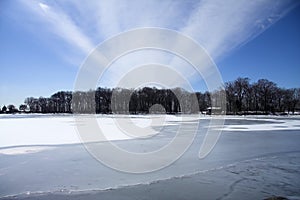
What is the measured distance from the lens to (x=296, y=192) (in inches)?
182

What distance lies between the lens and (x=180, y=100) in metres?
81.9

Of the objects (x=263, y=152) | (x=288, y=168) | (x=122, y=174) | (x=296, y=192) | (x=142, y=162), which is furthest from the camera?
(x=263, y=152)

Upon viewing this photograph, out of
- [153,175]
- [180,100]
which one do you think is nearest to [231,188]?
[153,175]

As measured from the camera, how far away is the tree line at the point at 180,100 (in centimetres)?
6594

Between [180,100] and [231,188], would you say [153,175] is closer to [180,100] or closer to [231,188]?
[231,188]

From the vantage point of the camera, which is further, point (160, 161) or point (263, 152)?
point (263, 152)

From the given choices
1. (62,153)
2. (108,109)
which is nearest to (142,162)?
(62,153)

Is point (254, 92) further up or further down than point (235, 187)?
further up

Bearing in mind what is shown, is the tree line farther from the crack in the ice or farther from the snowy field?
the crack in the ice

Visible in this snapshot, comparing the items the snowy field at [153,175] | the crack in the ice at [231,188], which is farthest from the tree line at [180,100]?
the crack in the ice at [231,188]

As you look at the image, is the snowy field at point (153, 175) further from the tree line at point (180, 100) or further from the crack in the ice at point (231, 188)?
the tree line at point (180, 100)

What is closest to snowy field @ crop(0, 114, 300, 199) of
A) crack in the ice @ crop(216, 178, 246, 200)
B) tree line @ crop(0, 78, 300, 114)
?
crack in the ice @ crop(216, 178, 246, 200)

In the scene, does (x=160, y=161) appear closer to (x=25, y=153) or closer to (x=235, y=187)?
(x=235, y=187)

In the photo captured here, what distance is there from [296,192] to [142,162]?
399 cm
